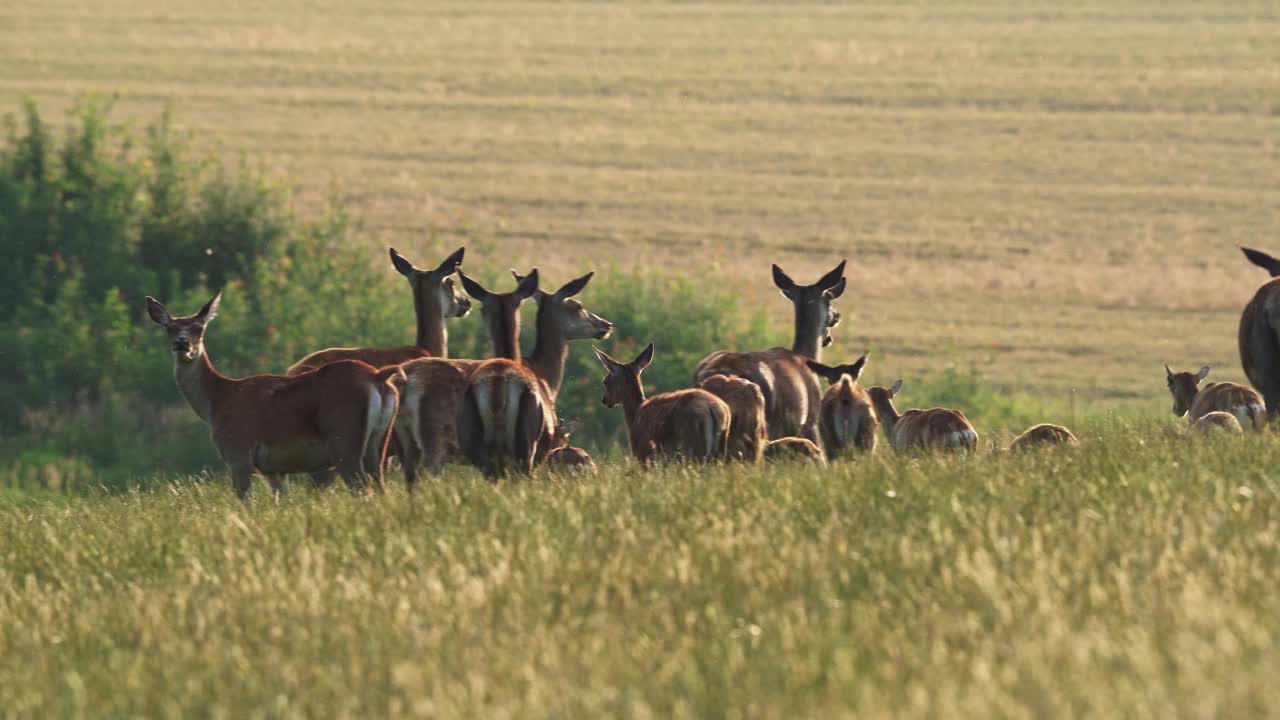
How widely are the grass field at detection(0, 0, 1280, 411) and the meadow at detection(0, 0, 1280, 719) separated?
30 cm

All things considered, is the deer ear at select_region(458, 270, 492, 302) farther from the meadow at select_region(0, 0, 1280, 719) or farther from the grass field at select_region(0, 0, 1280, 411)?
the grass field at select_region(0, 0, 1280, 411)

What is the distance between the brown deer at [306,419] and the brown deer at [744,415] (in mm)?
2417

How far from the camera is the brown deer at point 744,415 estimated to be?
49.2 ft

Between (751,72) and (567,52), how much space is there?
32.2ft

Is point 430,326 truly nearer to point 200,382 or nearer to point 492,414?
point 200,382

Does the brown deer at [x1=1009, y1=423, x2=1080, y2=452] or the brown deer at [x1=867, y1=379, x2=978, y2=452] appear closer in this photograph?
the brown deer at [x1=1009, y1=423, x2=1080, y2=452]

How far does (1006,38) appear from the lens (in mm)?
97750

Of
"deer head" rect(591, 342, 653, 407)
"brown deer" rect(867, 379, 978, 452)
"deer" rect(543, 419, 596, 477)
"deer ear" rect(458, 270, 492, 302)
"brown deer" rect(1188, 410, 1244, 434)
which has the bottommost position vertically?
"deer" rect(543, 419, 596, 477)

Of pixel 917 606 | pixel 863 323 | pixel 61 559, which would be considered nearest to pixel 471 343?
pixel 863 323

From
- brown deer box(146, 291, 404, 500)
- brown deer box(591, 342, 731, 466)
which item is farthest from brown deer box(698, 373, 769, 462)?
brown deer box(146, 291, 404, 500)

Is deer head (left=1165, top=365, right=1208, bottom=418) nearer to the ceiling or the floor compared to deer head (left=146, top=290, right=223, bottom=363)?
nearer to the floor

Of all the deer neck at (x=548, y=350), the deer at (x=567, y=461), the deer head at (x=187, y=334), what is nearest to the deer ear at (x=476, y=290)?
the deer neck at (x=548, y=350)

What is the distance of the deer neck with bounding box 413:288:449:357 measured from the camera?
693 inches

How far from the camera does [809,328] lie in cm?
1802
